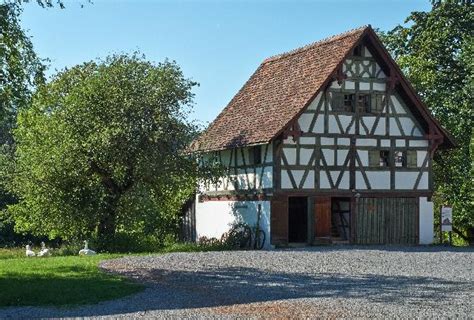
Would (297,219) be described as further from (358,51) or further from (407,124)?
(358,51)

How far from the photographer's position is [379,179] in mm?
34625

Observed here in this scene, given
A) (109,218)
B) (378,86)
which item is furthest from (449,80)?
(109,218)

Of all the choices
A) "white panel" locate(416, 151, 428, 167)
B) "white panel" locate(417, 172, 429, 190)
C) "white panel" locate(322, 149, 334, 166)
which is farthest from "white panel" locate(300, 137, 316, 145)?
"white panel" locate(417, 172, 429, 190)

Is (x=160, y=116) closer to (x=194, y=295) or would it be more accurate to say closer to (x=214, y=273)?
(x=214, y=273)

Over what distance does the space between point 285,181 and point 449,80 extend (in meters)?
15.6

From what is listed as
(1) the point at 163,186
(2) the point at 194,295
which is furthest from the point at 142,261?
(1) the point at 163,186

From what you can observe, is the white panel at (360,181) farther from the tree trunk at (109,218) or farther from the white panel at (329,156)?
the tree trunk at (109,218)

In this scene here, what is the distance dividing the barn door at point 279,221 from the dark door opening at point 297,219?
2.94 metres

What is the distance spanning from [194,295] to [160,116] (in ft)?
52.5

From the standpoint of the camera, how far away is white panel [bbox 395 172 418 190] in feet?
115

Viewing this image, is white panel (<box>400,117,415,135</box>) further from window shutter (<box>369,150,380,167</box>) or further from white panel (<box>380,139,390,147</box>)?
window shutter (<box>369,150,380,167</box>)

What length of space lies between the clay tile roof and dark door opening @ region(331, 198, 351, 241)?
5.05 metres

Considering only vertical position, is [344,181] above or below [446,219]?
above

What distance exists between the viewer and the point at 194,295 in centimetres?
1670
